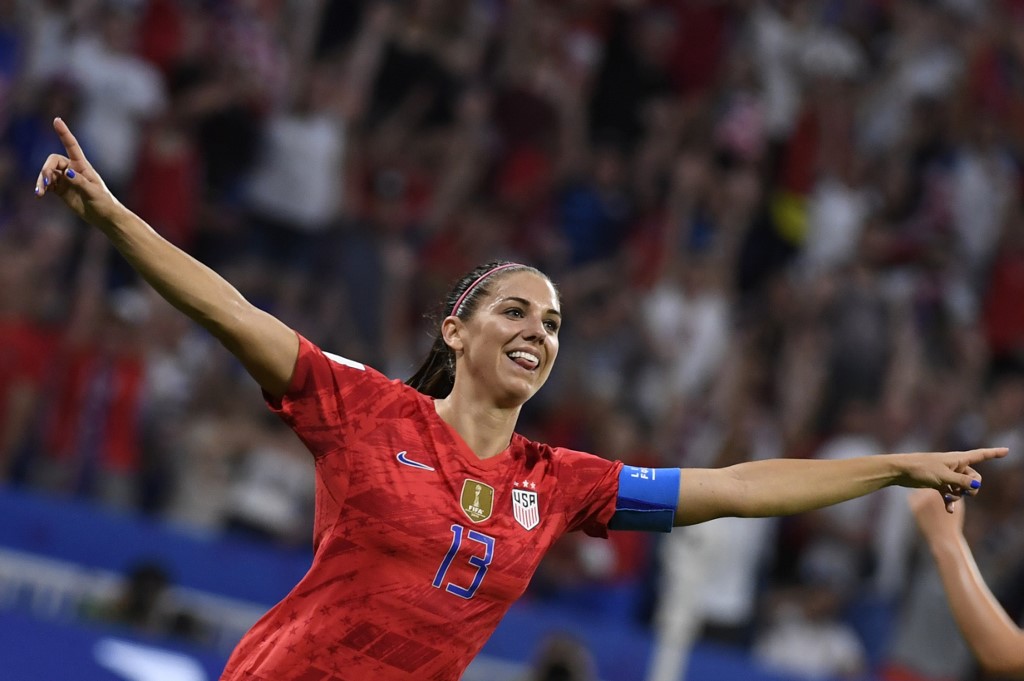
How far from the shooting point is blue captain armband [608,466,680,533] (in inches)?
167

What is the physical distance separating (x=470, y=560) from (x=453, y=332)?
71cm

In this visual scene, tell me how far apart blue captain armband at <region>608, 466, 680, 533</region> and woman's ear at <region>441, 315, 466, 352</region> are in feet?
1.86

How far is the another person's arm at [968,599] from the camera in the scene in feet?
14.3

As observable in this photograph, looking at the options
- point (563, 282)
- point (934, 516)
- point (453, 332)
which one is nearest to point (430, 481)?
point (453, 332)

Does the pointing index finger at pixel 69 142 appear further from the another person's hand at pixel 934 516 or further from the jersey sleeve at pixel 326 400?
the another person's hand at pixel 934 516

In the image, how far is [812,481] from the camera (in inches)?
163

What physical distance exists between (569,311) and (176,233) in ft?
9.40

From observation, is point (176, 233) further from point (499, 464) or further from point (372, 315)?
point (499, 464)

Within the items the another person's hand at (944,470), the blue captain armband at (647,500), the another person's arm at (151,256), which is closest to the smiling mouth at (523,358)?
the blue captain armband at (647,500)

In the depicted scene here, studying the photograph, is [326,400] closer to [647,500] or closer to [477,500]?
[477,500]

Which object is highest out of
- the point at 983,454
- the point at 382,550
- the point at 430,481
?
the point at 983,454

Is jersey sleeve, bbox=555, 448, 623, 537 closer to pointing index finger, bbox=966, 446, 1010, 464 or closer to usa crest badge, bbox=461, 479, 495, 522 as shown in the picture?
usa crest badge, bbox=461, 479, 495, 522

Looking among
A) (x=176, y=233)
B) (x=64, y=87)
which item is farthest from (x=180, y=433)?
(x=64, y=87)

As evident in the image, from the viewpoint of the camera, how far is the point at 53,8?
9.74 metres
